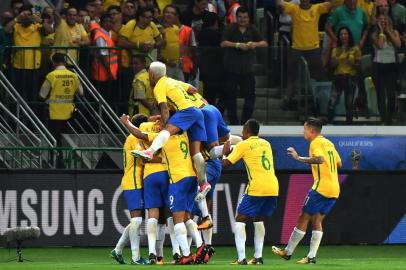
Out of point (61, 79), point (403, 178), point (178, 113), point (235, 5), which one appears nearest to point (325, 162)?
point (178, 113)

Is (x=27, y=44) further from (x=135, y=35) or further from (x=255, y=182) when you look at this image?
(x=255, y=182)

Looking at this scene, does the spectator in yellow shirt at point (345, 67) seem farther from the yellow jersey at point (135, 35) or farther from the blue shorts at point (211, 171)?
the blue shorts at point (211, 171)

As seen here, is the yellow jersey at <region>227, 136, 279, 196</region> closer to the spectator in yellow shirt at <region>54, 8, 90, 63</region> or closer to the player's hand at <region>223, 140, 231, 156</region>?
the player's hand at <region>223, 140, 231, 156</region>

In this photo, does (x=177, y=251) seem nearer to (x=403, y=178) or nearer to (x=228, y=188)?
(x=228, y=188)

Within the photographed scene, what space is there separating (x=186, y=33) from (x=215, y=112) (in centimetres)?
728

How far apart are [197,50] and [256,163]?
23.6 ft

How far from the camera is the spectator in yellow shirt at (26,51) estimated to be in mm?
26922

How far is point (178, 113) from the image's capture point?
19.0m

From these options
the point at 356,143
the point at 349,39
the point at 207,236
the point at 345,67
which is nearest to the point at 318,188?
the point at 207,236

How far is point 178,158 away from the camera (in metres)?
19.0

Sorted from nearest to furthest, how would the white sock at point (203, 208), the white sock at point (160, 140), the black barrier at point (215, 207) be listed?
1. the white sock at point (160, 140)
2. the white sock at point (203, 208)
3. the black barrier at point (215, 207)

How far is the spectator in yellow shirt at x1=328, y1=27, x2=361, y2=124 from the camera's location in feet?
91.1

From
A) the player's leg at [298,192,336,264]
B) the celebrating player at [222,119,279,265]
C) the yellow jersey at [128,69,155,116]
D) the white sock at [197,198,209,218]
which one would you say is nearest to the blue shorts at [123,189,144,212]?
the celebrating player at [222,119,279,265]

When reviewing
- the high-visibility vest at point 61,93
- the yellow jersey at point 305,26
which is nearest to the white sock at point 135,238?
the high-visibility vest at point 61,93
